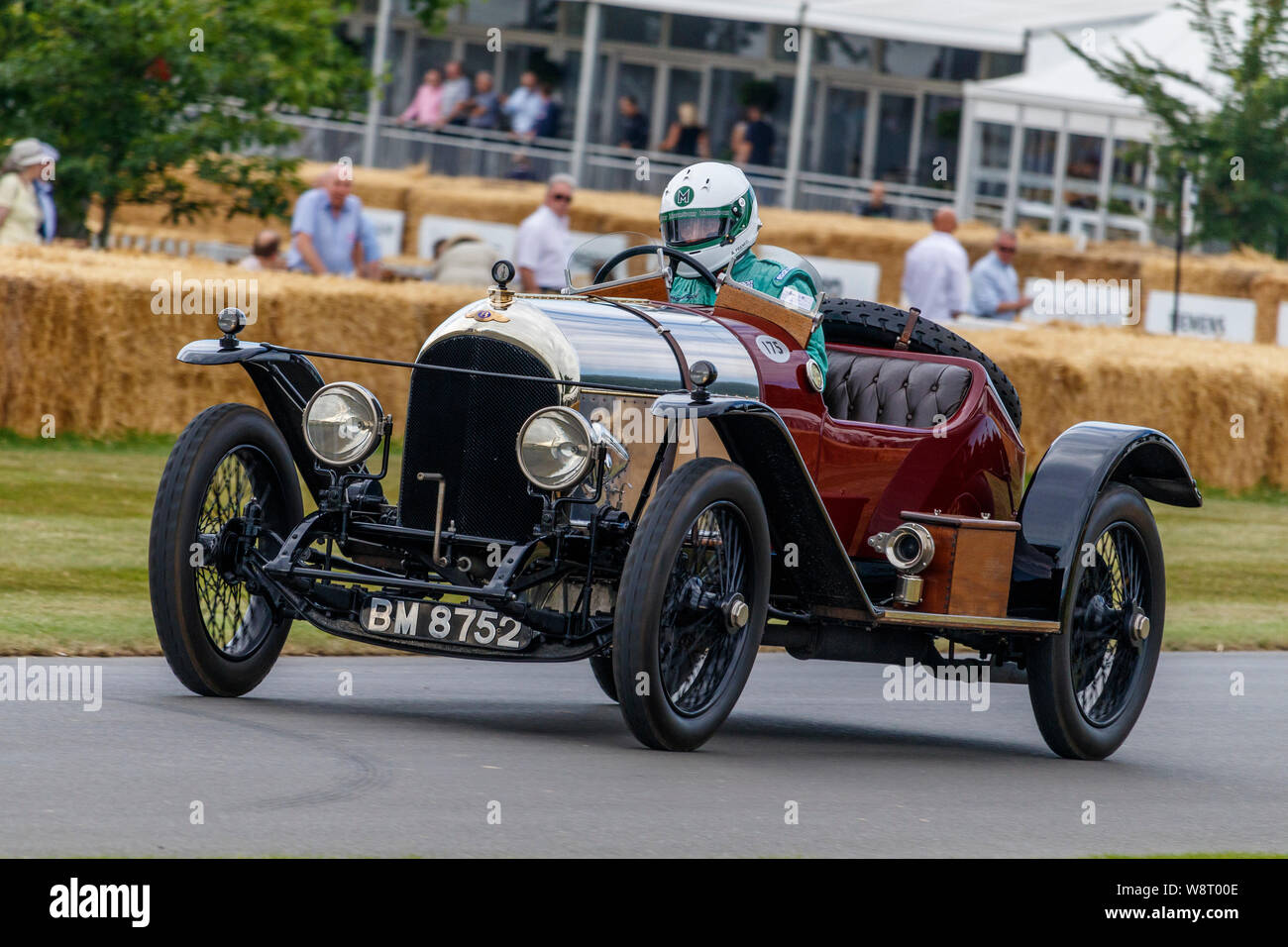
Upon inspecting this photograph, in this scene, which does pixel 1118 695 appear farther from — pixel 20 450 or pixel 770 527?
pixel 20 450

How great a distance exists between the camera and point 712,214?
8.02 meters

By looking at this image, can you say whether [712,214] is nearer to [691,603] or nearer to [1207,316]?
[691,603]

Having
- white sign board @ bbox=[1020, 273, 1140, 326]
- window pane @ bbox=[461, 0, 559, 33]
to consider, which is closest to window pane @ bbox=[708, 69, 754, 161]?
window pane @ bbox=[461, 0, 559, 33]

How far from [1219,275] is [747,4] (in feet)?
36.3

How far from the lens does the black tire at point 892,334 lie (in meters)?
8.55

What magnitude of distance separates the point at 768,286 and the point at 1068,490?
51.7 inches

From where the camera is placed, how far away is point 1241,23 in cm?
2750

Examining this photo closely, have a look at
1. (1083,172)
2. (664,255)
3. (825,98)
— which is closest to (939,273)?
(664,255)

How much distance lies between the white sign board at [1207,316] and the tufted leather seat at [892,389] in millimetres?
16520

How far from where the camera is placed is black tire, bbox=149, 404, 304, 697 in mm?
7059

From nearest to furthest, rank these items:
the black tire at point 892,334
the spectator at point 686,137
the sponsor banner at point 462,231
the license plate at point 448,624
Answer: the license plate at point 448,624
the black tire at point 892,334
the sponsor banner at point 462,231
the spectator at point 686,137

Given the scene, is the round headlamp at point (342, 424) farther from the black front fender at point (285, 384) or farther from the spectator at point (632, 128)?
the spectator at point (632, 128)

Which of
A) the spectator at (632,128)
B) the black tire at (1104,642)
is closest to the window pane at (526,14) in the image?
the spectator at (632,128)

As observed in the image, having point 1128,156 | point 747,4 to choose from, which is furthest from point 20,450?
point 747,4
